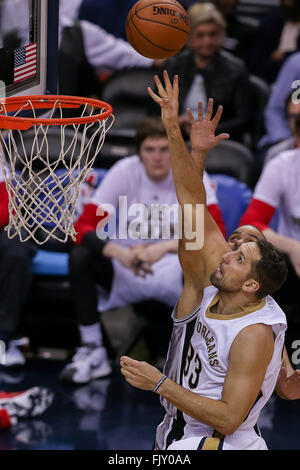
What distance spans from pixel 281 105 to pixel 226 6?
1.56 meters

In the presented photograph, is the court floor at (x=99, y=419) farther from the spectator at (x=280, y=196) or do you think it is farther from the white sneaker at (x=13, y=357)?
the spectator at (x=280, y=196)

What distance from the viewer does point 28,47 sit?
356cm

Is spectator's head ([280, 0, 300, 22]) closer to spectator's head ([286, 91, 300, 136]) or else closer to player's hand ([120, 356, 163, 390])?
Result: spectator's head ([286, 91, 300, 136])

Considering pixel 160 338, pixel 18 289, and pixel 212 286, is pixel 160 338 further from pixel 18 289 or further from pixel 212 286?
pixel 212 286

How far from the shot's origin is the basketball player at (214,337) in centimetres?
291

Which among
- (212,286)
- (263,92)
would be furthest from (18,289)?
(263,92)

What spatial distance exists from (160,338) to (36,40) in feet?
8.40

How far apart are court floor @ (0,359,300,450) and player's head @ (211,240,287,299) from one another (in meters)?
1.49

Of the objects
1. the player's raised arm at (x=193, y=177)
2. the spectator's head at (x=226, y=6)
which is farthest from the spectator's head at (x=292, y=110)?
the player's raised arm at (x=193, y=177)

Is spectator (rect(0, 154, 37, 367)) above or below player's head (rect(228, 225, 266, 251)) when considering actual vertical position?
below

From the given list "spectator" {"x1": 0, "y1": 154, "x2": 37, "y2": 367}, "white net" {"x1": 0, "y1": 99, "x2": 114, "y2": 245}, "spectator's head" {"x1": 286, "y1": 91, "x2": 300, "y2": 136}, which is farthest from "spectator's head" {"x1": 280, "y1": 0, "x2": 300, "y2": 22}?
"spectator" {"x1": 0, "y1": 154, "x2": 37, "y2": 367}

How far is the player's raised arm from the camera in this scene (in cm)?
314

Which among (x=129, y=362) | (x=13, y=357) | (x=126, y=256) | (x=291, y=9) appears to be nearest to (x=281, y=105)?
(x=291, y=9)

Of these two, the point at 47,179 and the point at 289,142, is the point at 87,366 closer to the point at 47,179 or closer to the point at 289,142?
the point at 47,179
